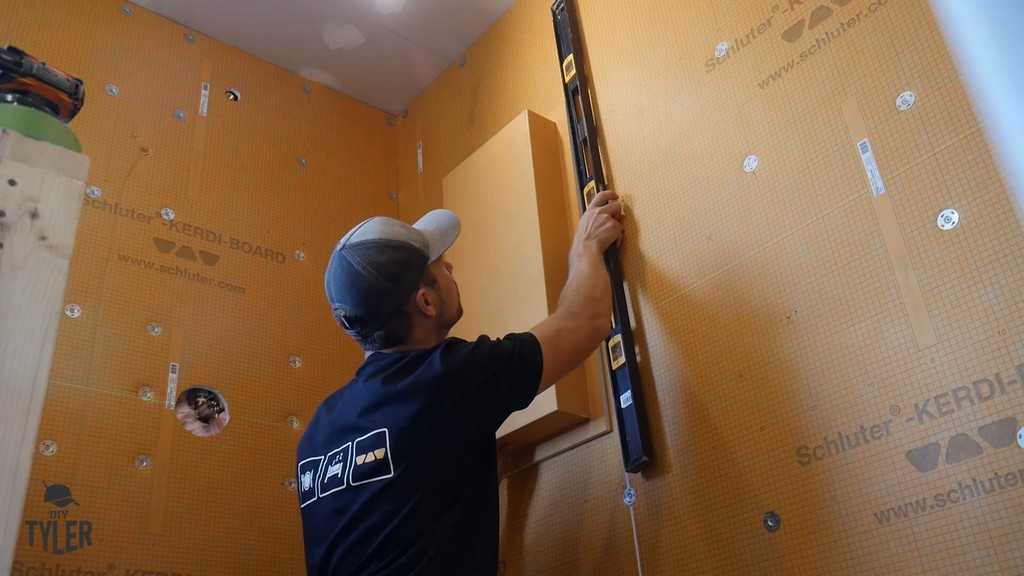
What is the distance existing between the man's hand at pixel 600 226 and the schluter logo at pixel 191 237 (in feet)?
3.40

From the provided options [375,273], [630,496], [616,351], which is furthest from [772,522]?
[375,273]

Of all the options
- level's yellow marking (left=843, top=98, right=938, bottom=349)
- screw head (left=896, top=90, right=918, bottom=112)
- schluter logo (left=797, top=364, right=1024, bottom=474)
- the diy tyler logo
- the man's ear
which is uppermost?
screw head (left=896, top=90, right=918, bottom=112)

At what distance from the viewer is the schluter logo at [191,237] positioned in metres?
2.19

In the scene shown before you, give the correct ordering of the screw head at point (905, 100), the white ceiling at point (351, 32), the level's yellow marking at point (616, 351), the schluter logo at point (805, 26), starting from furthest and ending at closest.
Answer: the white ceiling at point (351, 32)
the level's yellow marking at point (616, 351)
the schluter logo at point (805, 26)
the screw head at point (905, 100)

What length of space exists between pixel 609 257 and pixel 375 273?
1.78 feet

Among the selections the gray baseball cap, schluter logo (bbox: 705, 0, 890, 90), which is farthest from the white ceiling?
the gray baseball cap

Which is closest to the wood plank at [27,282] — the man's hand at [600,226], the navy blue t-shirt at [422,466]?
the navy blue t-shirt at [422,466]

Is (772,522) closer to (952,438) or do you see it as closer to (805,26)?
(952,438)

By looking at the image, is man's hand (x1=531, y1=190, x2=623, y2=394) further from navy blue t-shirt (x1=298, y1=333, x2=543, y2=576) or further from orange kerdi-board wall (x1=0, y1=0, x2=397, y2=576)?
orange kerdi-board wall (x1=0, y1=0, x2=397, y2=576)

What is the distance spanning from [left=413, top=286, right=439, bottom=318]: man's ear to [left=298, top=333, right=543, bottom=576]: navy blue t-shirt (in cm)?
14

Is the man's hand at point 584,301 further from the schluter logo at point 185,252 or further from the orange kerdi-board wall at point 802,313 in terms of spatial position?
the schluter logo at point 185,252

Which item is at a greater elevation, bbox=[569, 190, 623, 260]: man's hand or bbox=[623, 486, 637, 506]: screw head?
bbox=[569, 190, 623, 260]: man's hand

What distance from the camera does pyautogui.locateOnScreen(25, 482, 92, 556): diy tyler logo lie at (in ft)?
5.81

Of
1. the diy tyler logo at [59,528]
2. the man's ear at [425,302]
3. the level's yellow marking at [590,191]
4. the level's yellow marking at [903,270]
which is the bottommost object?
the diy tyler logo at [59,528]
